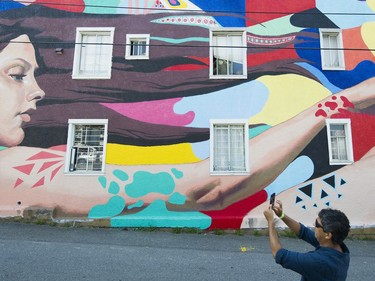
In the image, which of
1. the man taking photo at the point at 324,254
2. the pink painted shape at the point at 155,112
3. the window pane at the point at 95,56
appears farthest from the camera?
the window pane at the point at 95,56

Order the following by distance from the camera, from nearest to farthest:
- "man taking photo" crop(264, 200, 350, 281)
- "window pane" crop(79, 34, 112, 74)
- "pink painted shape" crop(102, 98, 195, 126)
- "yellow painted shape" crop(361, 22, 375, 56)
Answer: "man taking photo" crop(264, 200, 350, 281)
"pink painted shape" crop(102, 98, 195, 126)
"yellow painted shape" crop(361, 22, 375, 56)
"window pane" crop(79, 34, 112, 74)

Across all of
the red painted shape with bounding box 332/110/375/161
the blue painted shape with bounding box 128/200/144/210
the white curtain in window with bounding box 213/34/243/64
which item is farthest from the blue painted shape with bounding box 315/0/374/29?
the blue painted shape with bounding box 128/200/144/210

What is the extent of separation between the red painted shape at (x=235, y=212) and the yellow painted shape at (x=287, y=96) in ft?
8.44

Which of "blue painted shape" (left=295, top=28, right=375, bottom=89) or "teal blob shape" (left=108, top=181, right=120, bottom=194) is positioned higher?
"blue painted shape" (left=295, top=28, right=375, bottom=89)

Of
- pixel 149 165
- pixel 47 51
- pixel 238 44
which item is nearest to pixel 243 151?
pixel 149 165

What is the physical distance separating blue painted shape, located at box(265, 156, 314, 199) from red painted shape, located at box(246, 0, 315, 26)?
5.37 meters

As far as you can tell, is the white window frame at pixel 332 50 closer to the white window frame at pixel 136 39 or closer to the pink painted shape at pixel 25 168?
the white window frame at pixel 136 39

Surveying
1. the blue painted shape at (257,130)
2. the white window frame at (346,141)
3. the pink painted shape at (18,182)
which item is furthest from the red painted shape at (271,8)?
the pink painted shape at (18,182)

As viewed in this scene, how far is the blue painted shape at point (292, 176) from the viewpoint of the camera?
34.5 ft

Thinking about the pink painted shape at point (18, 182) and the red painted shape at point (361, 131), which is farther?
the red painted shape at point (361, 131)

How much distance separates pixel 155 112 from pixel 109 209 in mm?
3592

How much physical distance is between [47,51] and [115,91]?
9.92 feet

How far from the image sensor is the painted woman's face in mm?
10969

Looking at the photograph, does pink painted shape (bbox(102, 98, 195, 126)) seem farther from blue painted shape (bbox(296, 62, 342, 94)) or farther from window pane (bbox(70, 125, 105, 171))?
blue painted shape (bbox(296, 62, 342, 94))
